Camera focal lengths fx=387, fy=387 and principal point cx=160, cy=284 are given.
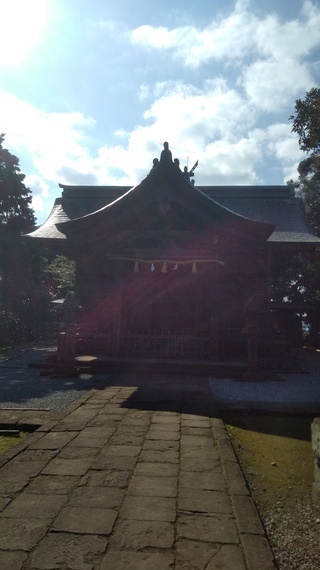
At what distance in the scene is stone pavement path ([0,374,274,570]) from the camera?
2166 millimetres

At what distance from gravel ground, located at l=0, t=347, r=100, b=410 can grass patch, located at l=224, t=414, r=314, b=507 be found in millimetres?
2775

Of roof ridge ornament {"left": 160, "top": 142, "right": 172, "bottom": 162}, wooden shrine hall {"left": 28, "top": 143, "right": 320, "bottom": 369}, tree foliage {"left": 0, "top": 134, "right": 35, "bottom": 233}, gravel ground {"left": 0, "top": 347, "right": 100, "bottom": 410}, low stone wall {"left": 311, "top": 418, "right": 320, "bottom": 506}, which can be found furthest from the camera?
tree foliage {"left": 0, "top": 134, "right": 35, "bottom": 233}

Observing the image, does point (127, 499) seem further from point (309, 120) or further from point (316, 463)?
point (309, 120)

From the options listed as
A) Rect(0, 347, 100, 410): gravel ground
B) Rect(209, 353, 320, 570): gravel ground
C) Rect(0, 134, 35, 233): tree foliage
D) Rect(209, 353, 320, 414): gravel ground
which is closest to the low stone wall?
Rect(209, 353, 320, 570): gravel ground

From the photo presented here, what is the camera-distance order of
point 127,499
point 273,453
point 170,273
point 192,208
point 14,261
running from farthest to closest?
point 14,261 < point 170,273 < point 192,208 < point 273,453 < point 127,499

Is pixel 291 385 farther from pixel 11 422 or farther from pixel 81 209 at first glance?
pixel 81 209

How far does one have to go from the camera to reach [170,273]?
11.6 meters

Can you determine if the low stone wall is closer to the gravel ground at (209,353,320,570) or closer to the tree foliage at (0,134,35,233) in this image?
the gravel ground at (209,353,320,570)

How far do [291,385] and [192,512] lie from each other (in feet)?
18.6

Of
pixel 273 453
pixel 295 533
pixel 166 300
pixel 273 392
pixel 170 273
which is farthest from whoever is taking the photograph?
pixel 166 300

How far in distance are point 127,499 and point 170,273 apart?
8.98 m

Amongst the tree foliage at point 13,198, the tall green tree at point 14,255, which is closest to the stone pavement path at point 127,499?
the tall green tree at point 14,255

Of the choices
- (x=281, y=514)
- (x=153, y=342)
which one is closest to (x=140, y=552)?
(x=281, y=514)

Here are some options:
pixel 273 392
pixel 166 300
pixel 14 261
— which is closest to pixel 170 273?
pixel 166 300
